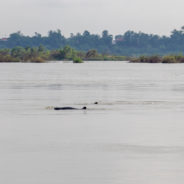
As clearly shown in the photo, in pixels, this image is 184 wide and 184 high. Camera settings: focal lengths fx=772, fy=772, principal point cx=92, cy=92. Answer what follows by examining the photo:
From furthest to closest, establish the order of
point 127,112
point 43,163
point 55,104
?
1. point 55,104
2. point 127,112
3. point 43,163

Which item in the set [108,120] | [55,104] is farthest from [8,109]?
[108,120]

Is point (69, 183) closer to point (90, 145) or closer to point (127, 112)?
point (90, 145)

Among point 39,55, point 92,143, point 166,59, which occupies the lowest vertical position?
point 39,55

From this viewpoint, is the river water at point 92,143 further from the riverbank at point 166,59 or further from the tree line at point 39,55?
the tree line at point 39,55

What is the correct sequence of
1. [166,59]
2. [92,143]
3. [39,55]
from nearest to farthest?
[92,143]
[166,59]
[39,55]

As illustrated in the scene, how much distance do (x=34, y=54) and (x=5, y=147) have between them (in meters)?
154

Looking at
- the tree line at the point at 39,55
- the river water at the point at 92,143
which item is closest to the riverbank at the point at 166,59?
the tree line at the point at 39,55

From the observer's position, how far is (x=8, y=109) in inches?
1212

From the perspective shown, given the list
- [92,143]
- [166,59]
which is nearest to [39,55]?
[166,59]

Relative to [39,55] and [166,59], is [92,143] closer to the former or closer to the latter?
[166,59]

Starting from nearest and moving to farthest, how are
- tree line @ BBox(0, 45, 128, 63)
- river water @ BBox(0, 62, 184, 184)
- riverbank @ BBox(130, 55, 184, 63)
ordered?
1. river water @ BBox(0, 62, 184, 184)
2. riverbank @ BBox(130, 55, 184, 63)
3. tree line @ BBox(0, 45, 128, 63)

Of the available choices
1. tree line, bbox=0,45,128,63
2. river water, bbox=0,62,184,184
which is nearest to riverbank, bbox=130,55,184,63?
tree line, bbox=0,45,128,63

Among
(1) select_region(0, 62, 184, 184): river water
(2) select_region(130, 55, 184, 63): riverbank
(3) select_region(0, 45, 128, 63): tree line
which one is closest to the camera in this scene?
(1) select_region(0, 62, 184, 184): river water

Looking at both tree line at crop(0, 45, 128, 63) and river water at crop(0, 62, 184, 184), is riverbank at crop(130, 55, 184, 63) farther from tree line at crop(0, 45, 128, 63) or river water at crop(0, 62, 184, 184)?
river water at crop(0, 62, 184, 184)
